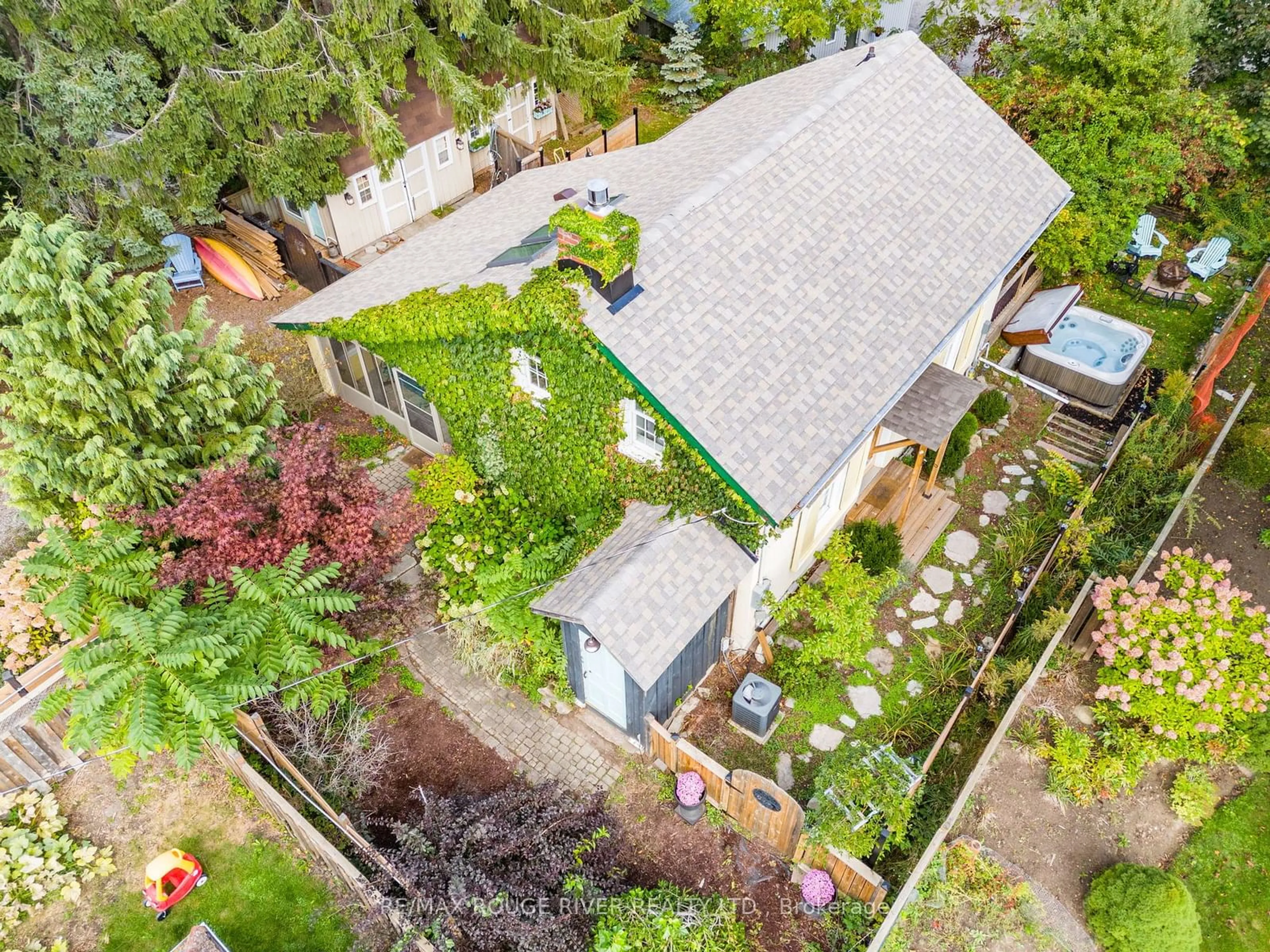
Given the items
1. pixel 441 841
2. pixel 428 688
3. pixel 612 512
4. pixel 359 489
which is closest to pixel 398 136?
pixel 359 489

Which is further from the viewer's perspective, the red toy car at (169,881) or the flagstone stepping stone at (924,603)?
the flagstone stepping stone at (924,603)

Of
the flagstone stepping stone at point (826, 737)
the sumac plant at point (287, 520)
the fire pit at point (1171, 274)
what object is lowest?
the flagstone stepping stone at point (826, 737)

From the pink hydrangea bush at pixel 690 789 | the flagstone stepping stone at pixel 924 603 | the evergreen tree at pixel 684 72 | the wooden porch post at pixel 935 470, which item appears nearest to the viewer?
the pink hydrangea bush at pixel 690 789

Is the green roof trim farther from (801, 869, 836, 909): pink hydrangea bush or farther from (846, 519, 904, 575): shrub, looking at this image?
(801, 869, 836, 909): pink hydrangea bush

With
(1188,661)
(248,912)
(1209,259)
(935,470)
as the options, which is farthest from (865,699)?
(1209,259)

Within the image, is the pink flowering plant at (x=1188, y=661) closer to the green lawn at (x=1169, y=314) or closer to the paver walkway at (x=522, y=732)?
the paver walkway at (x=522, y=732)

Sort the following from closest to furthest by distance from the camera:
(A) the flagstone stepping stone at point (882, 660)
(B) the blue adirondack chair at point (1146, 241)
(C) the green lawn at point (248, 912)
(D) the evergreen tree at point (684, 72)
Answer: (C) the green lawn at point (248, 912) < (A) the flagstone stepping stone at point (882, 660) < (B) the blue adirondack chair at point (1146, 241) < (D) the evergreen tree at point (684, 72)

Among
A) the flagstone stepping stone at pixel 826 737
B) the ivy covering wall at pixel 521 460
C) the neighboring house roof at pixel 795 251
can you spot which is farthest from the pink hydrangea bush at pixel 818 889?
the neighboring house roof at pixel 795 251
